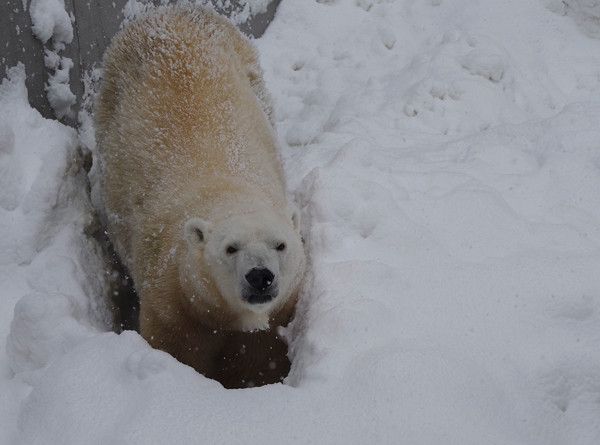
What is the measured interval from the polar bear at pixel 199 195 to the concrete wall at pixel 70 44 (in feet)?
0.52

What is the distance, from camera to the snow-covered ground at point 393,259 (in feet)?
9.00

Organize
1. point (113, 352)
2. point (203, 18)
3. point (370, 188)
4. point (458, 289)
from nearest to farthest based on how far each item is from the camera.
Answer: point (113, 352) → point (458, 289) → point (370, 188) → point (203, 18)

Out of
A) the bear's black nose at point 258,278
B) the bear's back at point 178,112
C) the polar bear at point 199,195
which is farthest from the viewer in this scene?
the bear's back at point 178,112

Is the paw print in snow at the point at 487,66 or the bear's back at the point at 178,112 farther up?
the paw print in snow at the point at 487,66

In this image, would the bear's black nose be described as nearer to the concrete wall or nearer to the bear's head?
the bear's head

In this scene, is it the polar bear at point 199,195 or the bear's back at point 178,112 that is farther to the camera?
the bear's back at point 178,112

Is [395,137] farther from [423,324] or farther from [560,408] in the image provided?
[560,408]

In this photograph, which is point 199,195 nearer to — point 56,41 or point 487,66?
point 56,41

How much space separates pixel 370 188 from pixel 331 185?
0.25 meters

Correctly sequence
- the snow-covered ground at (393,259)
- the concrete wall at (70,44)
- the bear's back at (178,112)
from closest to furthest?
the snow-covered ground at (393,259)
the concrete wall at (70,44)
the bear's back at (178,112)

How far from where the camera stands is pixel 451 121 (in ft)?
19.0

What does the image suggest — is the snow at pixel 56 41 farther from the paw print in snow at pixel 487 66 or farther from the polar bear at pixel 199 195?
the paw print in snow at pixel 487 66

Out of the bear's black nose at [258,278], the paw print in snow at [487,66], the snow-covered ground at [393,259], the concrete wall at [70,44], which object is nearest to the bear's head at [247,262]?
the bear's black nose at [258,278]

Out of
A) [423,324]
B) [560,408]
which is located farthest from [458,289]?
[560,408]
